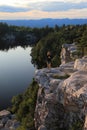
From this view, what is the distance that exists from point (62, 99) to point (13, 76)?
45.0 m

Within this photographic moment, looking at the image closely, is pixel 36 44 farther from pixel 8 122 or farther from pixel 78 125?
pixel 78 125

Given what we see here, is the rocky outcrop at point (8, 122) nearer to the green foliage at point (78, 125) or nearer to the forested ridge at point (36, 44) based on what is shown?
the forested ridge at point (36, 44)

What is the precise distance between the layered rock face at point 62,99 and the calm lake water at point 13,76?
65.7 ft

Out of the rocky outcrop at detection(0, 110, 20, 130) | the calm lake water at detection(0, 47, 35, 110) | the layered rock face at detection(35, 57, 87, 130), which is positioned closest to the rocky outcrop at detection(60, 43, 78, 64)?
the calm lake water at detection(0, 47, 35, 110)

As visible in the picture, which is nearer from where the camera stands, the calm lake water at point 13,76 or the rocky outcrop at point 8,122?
the rocky outcrop at point 8,122

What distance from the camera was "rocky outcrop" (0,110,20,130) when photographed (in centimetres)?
3528

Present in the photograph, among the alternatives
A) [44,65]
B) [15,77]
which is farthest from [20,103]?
[44,65]

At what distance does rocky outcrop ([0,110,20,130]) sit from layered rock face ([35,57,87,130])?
5.93m

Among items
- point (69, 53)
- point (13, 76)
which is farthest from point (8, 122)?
point (13, 76)

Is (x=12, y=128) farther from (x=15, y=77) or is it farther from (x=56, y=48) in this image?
(x=56, y=48)

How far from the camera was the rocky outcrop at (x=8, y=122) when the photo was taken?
35278 millimetres

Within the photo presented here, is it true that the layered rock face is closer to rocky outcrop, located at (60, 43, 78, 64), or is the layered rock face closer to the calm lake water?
the calm lake water

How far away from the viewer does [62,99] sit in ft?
82.8

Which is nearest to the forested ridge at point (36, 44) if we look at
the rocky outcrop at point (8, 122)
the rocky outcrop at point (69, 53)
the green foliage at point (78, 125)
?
the rocky outcrop at point (8, 122)
